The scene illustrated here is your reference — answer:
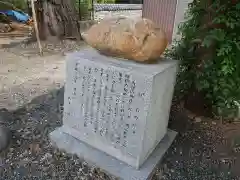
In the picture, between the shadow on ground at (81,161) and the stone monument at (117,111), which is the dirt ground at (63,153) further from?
the stone monument at (117,111)

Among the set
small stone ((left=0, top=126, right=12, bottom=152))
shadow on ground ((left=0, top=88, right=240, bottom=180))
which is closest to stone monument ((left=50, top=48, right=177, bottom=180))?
A: shadow on ground ((left=0, top=88, right=240, bottom=180))

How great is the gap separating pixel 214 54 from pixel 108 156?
1379mm

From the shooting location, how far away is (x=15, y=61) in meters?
5.00

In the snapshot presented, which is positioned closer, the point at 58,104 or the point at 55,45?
the point at 58,104

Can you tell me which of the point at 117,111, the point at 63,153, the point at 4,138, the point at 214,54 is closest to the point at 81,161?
the point at 63,153

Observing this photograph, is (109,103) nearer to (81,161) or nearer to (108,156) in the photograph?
(108,156)

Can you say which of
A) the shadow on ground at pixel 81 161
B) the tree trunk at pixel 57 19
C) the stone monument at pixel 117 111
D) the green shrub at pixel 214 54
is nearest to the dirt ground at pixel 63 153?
the shadow on ground at pixel 81 161

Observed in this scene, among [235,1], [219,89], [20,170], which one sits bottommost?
[20,170]

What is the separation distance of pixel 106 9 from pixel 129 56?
11431 millimetres

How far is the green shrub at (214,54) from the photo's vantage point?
2217 millimetres

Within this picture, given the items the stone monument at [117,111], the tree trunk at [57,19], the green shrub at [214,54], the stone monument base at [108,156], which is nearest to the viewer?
the stone monument at [117,111]

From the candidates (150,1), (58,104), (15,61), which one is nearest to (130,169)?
(58,104)

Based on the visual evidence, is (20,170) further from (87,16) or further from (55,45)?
(87,16)

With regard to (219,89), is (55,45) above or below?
below
